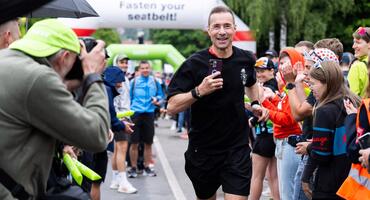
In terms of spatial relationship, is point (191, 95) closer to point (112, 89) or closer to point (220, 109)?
point (220, 109)

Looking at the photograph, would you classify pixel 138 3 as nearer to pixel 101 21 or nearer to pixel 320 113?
pixel 101 21

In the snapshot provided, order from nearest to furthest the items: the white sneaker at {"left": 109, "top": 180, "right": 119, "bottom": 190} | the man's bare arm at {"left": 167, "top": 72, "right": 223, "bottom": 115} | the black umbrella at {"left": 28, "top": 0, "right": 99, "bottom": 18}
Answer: the man's bare arm at {"left": 167, "top": 72, "right": 223, "bottom": 115} < the black umbrella at {"left": 28, "top": 0, "right": 99, "bottom": 18} < the white sneaker at {"left": 109, "top": 180, "right": 119, "bottom": 190}

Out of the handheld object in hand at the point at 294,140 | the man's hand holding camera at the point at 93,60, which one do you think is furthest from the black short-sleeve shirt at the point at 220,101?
the man's hand holding camera at the point at 93,60

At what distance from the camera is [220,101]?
6.13 m

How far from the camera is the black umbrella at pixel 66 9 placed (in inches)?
251

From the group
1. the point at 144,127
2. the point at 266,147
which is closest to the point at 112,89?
the point at 266,147

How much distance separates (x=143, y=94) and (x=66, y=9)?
644 centimetres

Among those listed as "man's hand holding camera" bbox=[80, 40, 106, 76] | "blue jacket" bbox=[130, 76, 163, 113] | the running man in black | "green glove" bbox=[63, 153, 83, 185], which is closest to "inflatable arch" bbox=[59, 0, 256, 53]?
"blue jacket" bbox=[130, 76, 163, 113]

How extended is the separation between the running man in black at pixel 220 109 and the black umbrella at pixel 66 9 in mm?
1155

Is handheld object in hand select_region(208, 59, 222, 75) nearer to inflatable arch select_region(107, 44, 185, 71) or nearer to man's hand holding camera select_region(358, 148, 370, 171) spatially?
man's hand holding camera select_region(358, 148, 370, 171)

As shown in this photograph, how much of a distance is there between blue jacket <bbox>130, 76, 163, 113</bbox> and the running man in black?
249 inches

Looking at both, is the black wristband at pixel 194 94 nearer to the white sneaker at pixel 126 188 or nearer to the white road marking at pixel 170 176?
the white road marking at pixel 170 176

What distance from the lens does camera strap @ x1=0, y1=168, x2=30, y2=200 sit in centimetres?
326

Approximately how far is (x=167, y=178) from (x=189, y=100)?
236 inches
